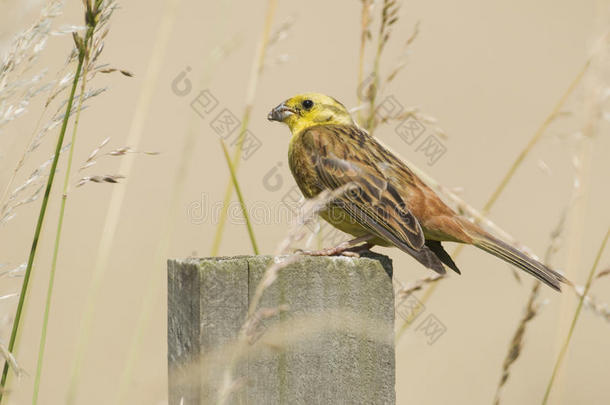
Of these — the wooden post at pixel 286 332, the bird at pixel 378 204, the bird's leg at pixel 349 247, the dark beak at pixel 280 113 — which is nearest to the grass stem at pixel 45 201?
the wooden post at pixel 286 332

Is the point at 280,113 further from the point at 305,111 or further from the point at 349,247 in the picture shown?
the point at 349,247

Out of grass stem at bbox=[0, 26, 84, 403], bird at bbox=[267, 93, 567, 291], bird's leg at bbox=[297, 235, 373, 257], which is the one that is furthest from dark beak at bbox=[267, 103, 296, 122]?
grass stem at bbox=[0, 26, 84, 403]

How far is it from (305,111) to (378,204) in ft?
3.87

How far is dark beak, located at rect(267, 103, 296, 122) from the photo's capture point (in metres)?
4.61

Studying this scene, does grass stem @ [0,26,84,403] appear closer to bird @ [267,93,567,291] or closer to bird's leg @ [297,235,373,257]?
bird's leg @ [297,235,373,257]

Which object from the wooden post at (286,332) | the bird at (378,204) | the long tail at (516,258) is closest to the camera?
the wooden post at (286,332)

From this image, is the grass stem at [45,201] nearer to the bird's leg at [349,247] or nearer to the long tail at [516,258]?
the bird's leg at [349,247]

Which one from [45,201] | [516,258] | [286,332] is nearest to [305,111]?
[516,258]

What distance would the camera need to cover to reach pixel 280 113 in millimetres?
4617

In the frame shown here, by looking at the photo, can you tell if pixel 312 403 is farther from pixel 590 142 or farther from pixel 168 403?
pixel 590 142

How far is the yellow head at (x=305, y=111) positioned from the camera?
15.1ft

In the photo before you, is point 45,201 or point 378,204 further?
point 378,204

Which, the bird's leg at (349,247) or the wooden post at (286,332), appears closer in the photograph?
the wooden post at (286,332)

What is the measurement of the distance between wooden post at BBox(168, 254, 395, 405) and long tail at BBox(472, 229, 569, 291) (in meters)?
1.16
